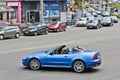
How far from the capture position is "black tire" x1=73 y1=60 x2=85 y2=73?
1875 centimetres

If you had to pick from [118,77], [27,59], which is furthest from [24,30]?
[118,77]

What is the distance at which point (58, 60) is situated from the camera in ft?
63.1

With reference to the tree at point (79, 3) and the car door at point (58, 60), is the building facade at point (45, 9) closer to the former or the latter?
the tree at point (79, 3)

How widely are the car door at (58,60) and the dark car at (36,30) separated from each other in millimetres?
28600

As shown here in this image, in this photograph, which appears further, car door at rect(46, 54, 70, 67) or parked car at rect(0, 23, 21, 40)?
parked car at rect(0, 23, 21, 40)

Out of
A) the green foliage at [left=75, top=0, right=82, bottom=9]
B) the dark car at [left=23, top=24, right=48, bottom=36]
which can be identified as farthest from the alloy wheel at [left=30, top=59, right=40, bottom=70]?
the green foliage at [left=75, top=0, right=82, bottom=9]

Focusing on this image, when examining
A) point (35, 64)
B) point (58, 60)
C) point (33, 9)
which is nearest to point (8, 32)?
point (35, 64)

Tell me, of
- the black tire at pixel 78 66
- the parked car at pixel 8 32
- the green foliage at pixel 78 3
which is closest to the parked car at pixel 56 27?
the parked car at pixel 8 32

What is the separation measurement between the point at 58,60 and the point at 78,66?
3.41 feet

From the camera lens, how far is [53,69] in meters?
20.0

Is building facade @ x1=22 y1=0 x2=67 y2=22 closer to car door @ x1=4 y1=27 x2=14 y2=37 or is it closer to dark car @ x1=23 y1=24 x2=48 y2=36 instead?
dark car @ x1=23 y1=24 x2=48 y2=36

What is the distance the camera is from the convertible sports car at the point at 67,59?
18688mm

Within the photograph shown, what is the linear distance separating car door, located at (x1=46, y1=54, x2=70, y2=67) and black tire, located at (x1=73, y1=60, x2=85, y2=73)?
1.32ft

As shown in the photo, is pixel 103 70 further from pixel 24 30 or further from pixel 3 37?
pixel 24 30
